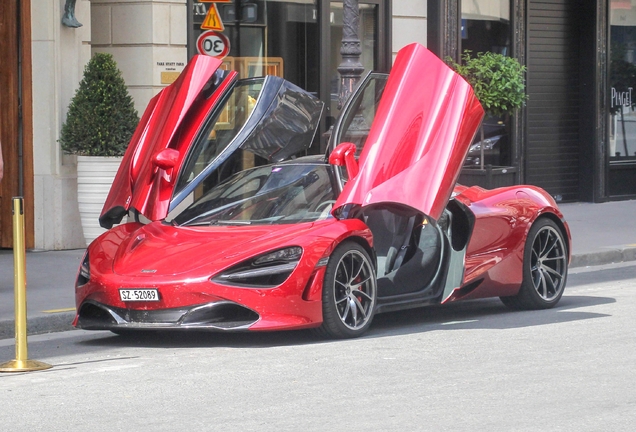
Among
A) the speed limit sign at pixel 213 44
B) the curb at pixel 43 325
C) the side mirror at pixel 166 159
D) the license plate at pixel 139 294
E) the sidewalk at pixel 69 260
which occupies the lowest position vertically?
the curb at pixel 43 325

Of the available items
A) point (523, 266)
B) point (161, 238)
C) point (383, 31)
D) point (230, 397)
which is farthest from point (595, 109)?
point (230, 397)

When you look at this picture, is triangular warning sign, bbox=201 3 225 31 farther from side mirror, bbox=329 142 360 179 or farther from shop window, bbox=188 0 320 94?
side mirror, bbox=329 142 360 179

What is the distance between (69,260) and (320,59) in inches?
204

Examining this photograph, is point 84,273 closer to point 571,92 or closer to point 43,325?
point 43,325

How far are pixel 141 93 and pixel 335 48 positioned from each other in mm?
3305

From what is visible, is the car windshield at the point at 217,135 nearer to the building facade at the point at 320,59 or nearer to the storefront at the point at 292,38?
the building facade at the point at 320,59

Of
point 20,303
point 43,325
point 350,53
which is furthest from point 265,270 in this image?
point 350,53

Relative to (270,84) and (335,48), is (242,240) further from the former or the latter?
(335,48)

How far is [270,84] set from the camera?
30.2 feet

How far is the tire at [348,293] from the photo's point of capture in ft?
25.7

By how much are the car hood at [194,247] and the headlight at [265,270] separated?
46 millimetres

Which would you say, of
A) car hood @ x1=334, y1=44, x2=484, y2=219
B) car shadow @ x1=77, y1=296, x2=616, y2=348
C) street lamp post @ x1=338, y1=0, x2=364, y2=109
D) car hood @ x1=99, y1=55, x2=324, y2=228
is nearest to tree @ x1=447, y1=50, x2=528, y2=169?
street lamp post @ x1=338, y1=0, x2=364, y2=109

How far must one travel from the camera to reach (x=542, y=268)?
31.4ft

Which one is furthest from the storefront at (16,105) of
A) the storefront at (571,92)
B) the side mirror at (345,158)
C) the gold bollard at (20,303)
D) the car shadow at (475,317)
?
the storefront at (571,92)
